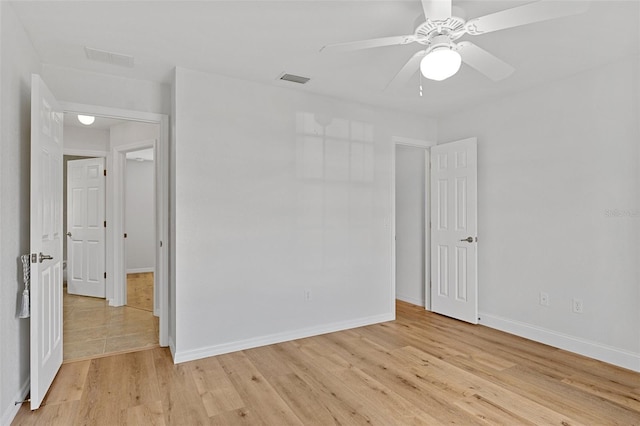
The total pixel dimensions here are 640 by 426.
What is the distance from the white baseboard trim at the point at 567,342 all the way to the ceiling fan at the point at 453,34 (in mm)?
2568

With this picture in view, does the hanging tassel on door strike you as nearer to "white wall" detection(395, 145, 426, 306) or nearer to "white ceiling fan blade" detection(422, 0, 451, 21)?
"white ceiling fan blade" detection(422, 0, 451, 21)

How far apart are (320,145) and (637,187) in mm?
2815

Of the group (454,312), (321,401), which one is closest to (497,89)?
(454,312)

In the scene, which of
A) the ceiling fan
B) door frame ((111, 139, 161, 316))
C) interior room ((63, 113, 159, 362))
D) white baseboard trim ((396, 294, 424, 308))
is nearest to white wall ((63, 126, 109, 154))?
interior room ((63, 113, 159, 362))

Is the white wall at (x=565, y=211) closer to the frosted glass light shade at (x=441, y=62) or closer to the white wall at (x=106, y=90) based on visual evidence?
the frosted glass light shade at (x=441, y=62)

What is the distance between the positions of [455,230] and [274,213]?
2252mm

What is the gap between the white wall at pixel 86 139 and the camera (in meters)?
5.17

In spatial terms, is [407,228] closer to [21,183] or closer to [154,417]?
[154,417]

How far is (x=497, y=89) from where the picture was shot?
3.70m

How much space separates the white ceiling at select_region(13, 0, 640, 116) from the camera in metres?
2.24

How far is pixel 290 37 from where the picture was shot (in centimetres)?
261

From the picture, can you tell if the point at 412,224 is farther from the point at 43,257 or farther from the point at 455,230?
the point at 43,257

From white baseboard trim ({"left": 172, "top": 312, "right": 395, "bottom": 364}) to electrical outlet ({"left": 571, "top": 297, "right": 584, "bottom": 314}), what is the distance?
1816mm

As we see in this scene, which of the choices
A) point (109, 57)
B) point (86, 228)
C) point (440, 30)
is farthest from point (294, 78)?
point (86, 228)
